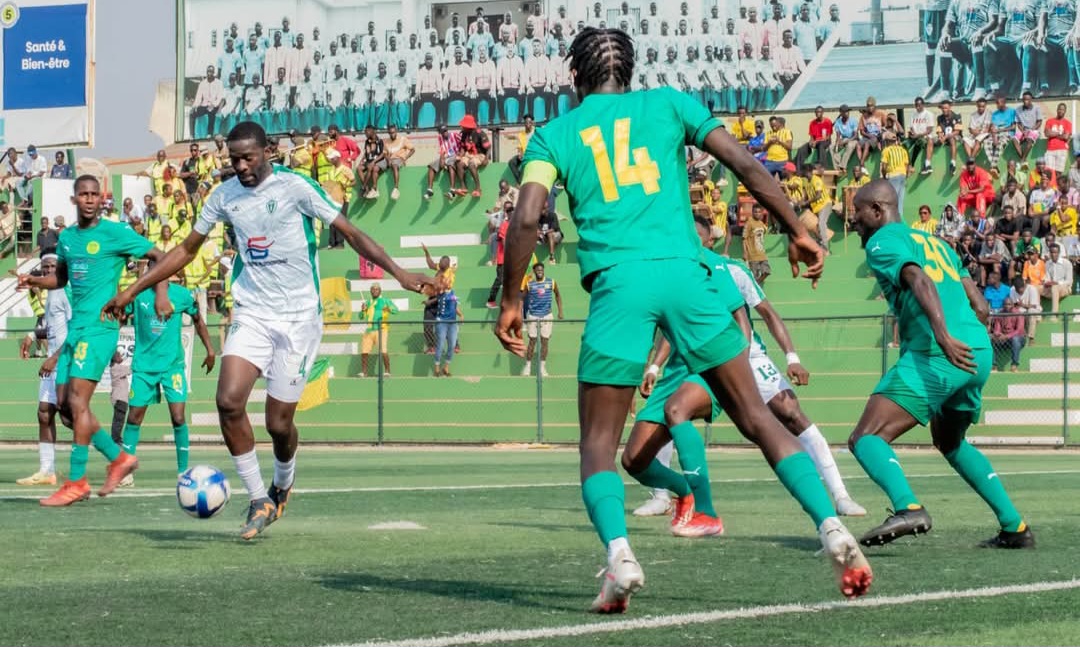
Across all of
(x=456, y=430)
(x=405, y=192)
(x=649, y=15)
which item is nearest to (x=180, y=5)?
(x=405, y=192)

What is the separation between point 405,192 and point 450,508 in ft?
79.1

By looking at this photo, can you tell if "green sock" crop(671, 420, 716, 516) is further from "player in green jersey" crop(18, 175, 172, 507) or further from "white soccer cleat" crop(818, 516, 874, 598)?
"player in green jersey" crop(18, 175, 172, 507)

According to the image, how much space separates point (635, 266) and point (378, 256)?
3.45 meters

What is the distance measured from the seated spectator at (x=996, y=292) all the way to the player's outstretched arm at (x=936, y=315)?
1771 cm

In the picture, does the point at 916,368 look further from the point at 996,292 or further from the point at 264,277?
the point at 996,292

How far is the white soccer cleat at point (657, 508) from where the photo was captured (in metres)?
11.9

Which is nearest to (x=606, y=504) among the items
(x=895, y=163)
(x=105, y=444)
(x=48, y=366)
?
(x=105, y=444)

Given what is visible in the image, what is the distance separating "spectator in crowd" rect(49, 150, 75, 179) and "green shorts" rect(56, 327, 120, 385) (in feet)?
92.3

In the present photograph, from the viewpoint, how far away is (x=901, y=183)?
98.4ft

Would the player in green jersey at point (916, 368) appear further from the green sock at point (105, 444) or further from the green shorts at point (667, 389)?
the green sock at point (105, 444)

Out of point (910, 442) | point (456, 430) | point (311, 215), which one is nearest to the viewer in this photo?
point (311, 215)

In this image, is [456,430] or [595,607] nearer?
[595,607]

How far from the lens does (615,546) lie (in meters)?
6.42

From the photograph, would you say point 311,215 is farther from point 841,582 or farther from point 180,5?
point 180,5
